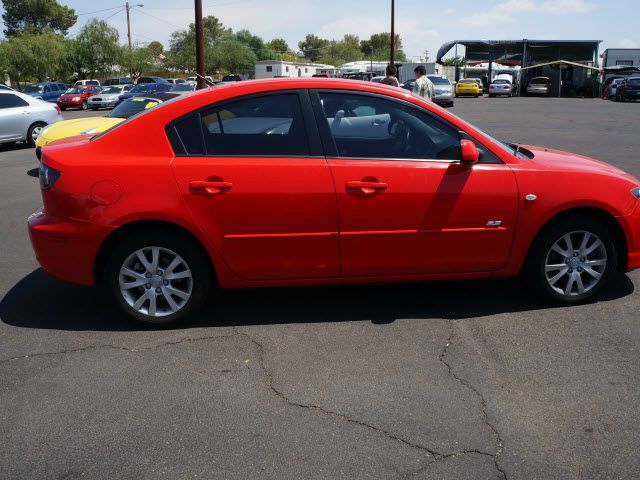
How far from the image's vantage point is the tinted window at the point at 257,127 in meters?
4.34

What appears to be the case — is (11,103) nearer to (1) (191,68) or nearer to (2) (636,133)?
(2) (636,133)

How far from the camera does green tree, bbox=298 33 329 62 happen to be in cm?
15512

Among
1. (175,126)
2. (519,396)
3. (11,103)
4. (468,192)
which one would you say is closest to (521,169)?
(468,192)

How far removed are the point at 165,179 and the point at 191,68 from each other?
8306 centimetres

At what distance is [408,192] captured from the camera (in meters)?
4.33

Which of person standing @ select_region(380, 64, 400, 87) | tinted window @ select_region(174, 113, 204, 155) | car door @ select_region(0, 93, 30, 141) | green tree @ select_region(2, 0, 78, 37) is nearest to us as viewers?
tinted window @ select_region(174, 113, 204, 155)

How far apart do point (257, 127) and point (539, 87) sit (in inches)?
1905

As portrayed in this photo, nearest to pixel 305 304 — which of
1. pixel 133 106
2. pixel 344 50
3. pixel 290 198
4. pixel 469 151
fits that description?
pixel 290 198

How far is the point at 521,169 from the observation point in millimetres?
4508

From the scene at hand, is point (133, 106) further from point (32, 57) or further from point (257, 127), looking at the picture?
point (32, 57)

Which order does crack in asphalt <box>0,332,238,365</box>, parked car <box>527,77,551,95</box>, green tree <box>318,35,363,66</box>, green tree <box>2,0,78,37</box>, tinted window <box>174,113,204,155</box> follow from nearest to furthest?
crack in asphalt <box>0,332,238,365</box>
tinted window <box>174,113,204,155</box>
parked car <box>527,77,551,95</box>
green tree <box>2,0,78,37</box>
green tree <box>318,35,363,66</box>

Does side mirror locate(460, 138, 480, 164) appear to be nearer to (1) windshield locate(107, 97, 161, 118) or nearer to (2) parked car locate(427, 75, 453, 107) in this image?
(1) windshield locate(107, 97, 161, 118)

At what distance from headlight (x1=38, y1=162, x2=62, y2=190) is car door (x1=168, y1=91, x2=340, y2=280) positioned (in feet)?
2.70

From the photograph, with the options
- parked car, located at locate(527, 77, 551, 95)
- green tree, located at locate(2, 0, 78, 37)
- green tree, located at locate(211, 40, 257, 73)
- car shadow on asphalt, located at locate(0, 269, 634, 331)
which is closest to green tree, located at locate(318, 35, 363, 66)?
green tree, located at locate(211, 40, 257, 73)
